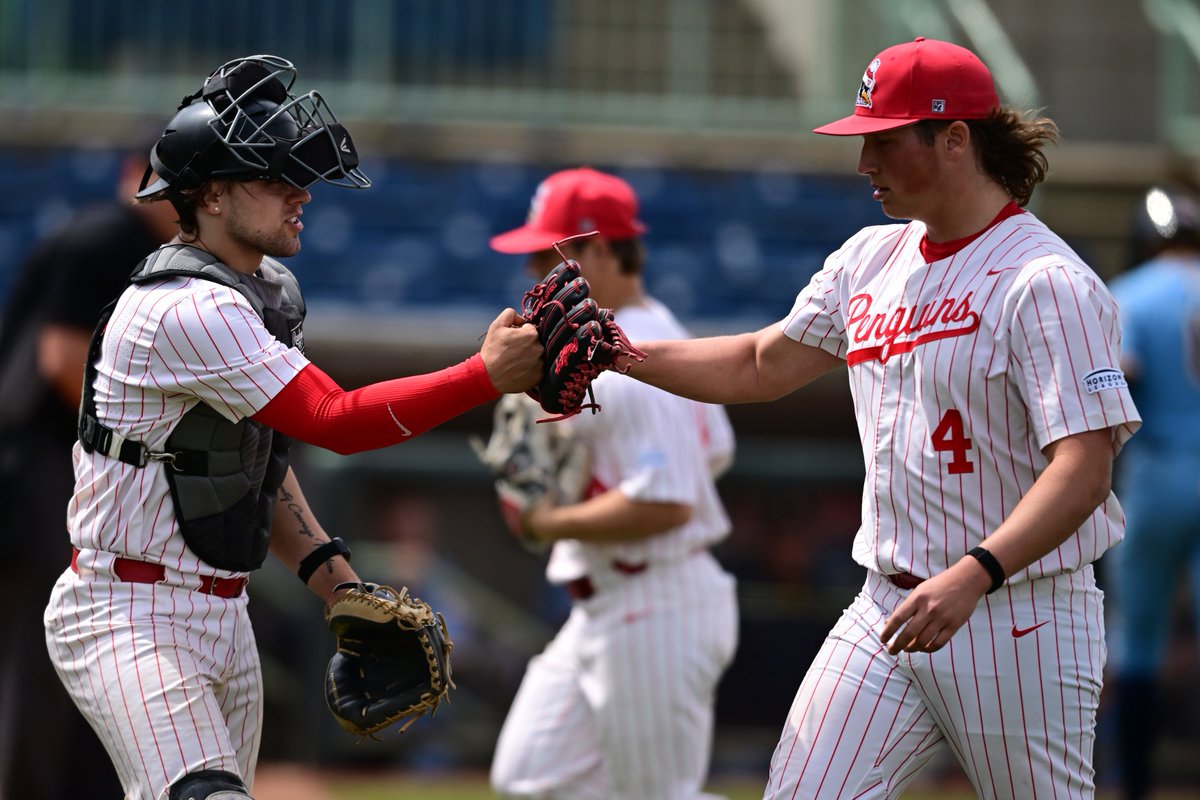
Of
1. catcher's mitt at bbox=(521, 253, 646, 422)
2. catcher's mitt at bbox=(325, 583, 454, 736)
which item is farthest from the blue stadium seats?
catcher's mitt at bbox=(325, 583, 454, 736)

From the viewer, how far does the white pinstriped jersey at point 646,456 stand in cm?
462

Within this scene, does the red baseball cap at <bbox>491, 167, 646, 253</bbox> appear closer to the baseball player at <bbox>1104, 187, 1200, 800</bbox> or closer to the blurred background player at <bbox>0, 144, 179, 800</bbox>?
the blurred background player at <bbox>0, 144, 179, 800</bbox>

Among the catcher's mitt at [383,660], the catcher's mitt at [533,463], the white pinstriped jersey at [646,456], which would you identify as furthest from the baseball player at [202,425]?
the catcher's mitt at [533,463]

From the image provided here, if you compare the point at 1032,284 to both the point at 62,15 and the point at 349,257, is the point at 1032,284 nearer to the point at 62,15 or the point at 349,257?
the point at 349,257

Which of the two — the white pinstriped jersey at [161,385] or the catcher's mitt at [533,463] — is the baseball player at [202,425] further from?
the catcher's mitt at [533,463]

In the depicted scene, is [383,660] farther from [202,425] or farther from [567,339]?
[567,339]

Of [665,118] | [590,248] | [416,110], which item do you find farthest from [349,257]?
[590,248]

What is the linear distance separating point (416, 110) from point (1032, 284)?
8.71m

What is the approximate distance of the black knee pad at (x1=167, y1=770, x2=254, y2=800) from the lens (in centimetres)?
303

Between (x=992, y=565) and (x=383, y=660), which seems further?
(x=383, y=660)

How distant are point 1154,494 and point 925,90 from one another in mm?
3183

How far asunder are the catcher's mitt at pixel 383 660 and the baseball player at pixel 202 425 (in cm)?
20

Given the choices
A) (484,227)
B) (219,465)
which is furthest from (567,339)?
(484,227)

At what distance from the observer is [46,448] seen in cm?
495
